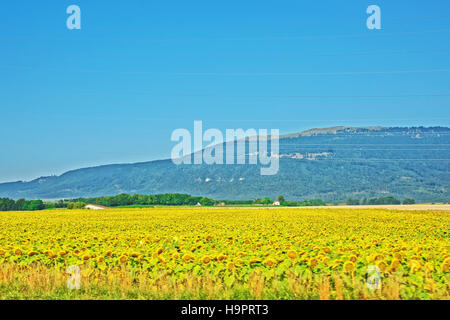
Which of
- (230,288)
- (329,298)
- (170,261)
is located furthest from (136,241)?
(329,298)

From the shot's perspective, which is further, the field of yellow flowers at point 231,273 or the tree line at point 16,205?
the tree line at point 16,205

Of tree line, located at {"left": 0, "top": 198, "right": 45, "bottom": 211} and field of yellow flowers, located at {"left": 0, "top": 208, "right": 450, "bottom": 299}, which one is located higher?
field of yellow flowers, located at {"left": 0, "top": 208, "right": 450, "bottom": 299}

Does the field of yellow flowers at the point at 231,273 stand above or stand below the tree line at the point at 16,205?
above

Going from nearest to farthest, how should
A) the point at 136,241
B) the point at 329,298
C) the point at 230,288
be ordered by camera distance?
the point at 329,298 → the point at 230,288 → the point at 136,241

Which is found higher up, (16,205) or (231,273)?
(231,273)

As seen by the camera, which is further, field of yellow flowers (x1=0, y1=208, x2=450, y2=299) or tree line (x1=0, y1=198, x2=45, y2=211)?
tree line (x1=0, y1=198, x2=45, y2=211)

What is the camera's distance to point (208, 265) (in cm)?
1298

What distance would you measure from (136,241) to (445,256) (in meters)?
10.3

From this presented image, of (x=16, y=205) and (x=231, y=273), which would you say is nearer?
(x=231, y=273)
